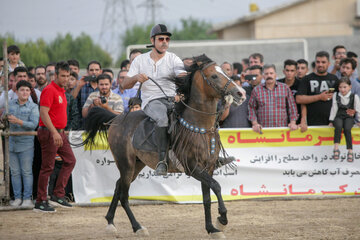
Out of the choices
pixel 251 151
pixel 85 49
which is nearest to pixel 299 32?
pixel 85 49

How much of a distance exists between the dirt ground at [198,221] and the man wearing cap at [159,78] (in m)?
1.55

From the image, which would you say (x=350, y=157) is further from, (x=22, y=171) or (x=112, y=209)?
(x=22, y=171)

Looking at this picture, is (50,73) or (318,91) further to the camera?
(50,73)

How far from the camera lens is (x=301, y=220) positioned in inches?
352

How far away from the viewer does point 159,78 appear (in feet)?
27.7

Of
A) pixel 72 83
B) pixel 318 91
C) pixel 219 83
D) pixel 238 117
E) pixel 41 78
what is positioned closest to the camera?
pixel 219 83

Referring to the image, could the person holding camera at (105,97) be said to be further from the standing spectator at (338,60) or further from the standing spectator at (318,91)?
the standing spectator at (338,60)

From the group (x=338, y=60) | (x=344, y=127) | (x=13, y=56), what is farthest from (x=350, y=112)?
(x=13, y=56)

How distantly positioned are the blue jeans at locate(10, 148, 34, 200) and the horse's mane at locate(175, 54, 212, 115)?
4.15 m

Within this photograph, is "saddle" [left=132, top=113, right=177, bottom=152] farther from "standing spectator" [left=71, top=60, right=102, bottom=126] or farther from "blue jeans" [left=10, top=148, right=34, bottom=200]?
"standing spectator" [left=71, top=60, right=102, bottom=126]

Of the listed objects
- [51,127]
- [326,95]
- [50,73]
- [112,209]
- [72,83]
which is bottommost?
[112,209]

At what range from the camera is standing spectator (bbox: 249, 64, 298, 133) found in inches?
439

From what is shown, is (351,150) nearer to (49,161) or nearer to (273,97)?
(273,97)

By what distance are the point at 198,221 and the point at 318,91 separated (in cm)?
400
